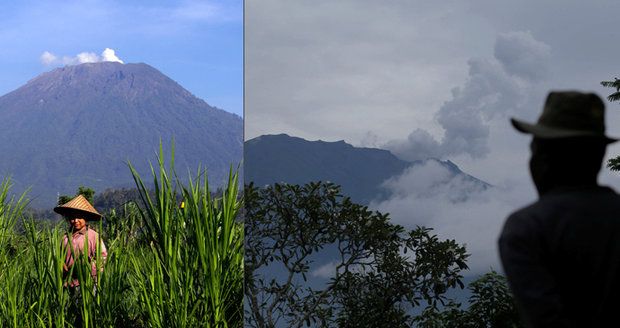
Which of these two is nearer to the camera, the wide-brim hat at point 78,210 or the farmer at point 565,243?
the farmer at point 565,243

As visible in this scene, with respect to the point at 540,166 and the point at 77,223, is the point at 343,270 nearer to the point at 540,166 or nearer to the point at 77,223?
the point at 77,223

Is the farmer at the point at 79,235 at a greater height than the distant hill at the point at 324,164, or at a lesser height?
lesser

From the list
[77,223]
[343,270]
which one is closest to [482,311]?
[343,270]

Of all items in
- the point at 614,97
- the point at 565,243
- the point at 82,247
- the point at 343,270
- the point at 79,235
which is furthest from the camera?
the point at 79,235

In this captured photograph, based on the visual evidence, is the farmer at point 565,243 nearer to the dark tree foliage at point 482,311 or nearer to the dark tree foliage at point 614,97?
the dark tree foliage at point 614,97

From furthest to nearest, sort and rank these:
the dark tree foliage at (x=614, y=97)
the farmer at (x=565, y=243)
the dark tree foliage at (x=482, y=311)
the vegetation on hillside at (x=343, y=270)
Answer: the vegetation on hillside at (x=343, y=270) < the dark tree foliage at (x=482, y=311) < the dark tree foliage at (x=614, y=97) < the farmer at (x=565, y=243)

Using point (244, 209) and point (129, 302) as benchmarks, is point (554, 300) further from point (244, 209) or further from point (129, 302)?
point (129, 302)

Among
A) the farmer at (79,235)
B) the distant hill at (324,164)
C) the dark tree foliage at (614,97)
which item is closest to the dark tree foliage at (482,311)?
the distant hill at (324,164)
